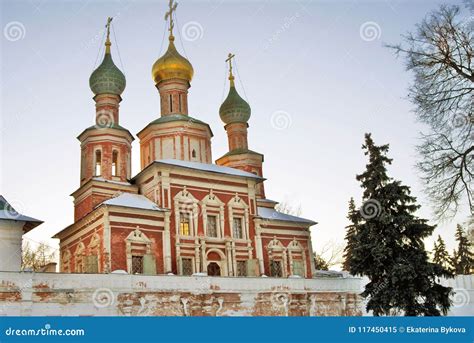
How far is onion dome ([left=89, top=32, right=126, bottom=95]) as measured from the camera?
96.4ft

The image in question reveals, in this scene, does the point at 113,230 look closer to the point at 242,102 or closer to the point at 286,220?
the point at 286,220

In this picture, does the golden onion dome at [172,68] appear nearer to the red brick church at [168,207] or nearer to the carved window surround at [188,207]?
the red brick church at [168,207]

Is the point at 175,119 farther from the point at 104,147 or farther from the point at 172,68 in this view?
the point at 104,147

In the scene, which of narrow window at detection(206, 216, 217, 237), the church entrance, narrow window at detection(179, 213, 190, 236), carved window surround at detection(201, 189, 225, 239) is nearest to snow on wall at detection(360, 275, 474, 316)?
the church entrance

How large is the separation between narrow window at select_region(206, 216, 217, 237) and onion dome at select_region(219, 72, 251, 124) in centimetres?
1039

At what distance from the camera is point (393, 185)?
65.8 feet

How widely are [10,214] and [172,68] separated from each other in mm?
13497

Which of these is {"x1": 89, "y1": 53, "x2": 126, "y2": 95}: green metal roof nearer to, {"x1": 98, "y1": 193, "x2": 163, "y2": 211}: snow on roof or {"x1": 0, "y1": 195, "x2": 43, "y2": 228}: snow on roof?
{"x1": 98, "y1": 193, "x2": 163, "y2": 211}: snow on roof

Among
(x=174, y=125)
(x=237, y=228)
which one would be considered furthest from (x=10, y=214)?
(x=237, y=228)

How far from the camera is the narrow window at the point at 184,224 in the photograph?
86.6 feet

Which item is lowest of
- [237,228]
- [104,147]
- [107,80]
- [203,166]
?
[237,228]

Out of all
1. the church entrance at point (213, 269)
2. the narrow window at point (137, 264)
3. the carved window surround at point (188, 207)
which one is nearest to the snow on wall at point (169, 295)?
the narrow window at point (137, 264)

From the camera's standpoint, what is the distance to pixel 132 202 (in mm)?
25391
